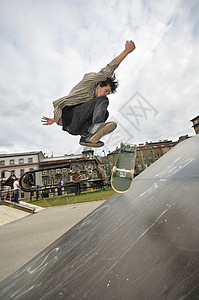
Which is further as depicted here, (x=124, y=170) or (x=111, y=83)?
(x=111, y=83)

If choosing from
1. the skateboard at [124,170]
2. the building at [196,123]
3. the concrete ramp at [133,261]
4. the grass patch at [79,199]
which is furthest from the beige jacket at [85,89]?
the building at [196,123]

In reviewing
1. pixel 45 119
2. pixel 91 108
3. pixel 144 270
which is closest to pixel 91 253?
pixel 144 270

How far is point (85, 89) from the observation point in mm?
1915

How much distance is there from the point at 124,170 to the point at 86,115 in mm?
873

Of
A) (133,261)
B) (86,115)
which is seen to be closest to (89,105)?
(86,115)

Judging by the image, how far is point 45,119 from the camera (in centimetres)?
246

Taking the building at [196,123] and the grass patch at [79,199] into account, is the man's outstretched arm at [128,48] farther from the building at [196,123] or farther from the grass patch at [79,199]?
the building at [196,123]

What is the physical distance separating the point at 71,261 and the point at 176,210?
64cm

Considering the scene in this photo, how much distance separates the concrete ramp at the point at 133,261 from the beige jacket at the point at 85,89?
1.50 m

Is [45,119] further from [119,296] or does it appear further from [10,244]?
[119,296]

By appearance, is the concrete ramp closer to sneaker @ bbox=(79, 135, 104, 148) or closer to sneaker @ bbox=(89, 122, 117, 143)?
sneaker @ bbox=(89, 122, 117, 143)

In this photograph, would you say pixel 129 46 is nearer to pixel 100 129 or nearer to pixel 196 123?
pixel 100 129

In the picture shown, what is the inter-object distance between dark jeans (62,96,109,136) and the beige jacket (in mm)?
87

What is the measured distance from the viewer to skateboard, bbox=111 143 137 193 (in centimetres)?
171
